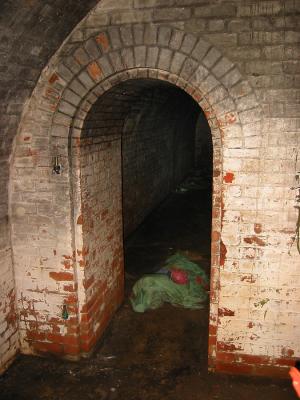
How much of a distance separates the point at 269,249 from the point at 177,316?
95.4 inches

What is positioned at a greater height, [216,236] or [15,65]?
[15,65]

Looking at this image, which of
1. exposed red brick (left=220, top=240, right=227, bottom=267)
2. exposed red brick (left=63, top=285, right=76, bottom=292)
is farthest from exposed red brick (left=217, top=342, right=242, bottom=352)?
exposed red brick (left=63, top=285, right=76, bottom=292)

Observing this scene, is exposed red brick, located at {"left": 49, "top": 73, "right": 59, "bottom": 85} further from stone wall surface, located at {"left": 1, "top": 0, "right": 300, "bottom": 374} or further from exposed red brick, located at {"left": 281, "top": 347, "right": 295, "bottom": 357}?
exposed red brick, located at {"left": 281, "top": 347, "right": 295, "bottom": 357}

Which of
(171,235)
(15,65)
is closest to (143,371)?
(15,65)

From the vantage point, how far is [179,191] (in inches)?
579

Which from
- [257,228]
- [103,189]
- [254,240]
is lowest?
[254,240]

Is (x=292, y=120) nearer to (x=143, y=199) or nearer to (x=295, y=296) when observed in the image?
(x=295, y=296)

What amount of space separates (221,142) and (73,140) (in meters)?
1.69

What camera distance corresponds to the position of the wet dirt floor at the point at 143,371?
14.3 feet

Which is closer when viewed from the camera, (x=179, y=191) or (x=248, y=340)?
(x=248, y=340)

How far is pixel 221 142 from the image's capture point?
4.05m

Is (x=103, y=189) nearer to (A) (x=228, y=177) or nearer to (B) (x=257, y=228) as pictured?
(A) (x=228, y=177)

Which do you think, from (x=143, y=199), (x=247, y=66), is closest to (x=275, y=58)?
(x=247, y=66)

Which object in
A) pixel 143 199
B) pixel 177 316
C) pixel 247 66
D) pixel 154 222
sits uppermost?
pixel 247 66
